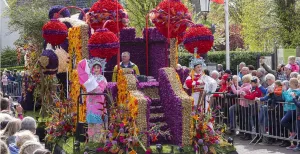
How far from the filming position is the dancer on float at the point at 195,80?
11172 millimetres

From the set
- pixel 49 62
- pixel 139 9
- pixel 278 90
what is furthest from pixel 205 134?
pixel 139 9

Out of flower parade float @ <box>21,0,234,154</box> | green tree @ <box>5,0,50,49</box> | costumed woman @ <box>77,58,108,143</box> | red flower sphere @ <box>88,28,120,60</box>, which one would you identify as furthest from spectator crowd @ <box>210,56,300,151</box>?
green tree @ <box>5,0,50,49</box>

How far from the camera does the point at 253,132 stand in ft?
45.1

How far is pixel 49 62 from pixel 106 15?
306 centimetres

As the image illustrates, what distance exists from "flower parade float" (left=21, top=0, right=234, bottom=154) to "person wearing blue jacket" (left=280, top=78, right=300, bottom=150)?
5.63 feet

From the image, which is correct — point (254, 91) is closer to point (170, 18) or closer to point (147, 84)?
point (170, 18)

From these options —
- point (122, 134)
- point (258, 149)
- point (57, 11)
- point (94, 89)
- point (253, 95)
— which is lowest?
point (258, 149)

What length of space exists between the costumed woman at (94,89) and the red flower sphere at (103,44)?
1.74 ft

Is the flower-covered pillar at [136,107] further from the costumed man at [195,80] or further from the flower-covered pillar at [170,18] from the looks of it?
the flower-covered pillar at [170,18]

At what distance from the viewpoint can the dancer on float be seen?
11172 mm

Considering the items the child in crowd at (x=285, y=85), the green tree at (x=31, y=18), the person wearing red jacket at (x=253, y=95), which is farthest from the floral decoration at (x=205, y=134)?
the green tree at (x=31, y=18)

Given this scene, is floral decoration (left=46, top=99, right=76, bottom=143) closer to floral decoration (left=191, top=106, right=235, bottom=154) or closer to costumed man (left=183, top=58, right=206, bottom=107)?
costumed man (left=183, top=58, right=206, bottom=107)

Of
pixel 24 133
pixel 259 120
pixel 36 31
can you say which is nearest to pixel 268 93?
Answer: pixel 259 120

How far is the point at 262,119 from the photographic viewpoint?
13.4 m
